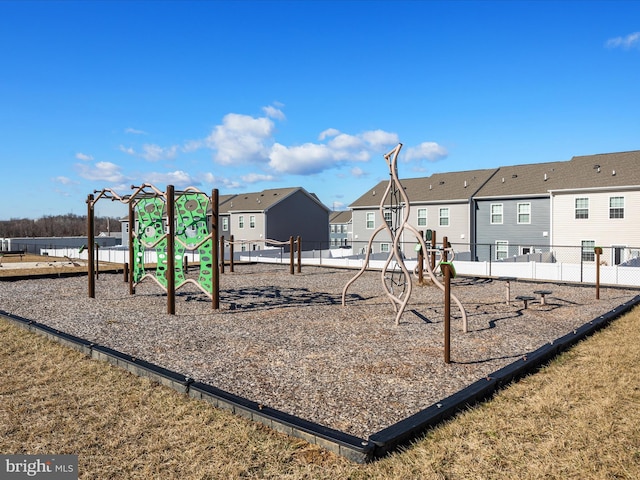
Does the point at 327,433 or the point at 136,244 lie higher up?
the point at 136,244

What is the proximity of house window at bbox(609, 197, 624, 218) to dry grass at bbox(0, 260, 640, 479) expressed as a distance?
68.5 feet

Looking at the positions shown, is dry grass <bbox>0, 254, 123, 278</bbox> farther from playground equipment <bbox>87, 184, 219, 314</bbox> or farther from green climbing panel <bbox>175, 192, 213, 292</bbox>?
green climbing panel <bbox>175, 192, 213, 292</bbox>

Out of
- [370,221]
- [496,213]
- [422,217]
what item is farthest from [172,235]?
[370,221]

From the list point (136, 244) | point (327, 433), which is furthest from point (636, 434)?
point (136, 244)

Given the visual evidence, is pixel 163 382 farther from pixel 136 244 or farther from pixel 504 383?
pixel 136 244

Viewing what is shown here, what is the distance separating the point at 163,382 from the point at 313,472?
2723 millimetres

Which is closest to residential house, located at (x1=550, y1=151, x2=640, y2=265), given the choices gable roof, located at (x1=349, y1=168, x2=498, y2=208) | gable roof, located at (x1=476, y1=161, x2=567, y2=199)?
gable roof, located at (x1=476, y1=161, x2=567, y2=199)

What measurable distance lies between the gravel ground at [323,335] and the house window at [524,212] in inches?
518

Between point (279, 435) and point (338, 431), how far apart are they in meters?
0.56

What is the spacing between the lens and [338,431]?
13.1ft

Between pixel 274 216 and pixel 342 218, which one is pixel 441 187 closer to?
pixel 274 216

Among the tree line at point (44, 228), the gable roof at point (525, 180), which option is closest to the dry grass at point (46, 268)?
the gable roof at point (525, 180)

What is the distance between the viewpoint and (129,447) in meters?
3.86

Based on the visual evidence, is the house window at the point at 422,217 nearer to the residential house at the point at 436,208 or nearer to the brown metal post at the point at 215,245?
the residential house at the point at 436,208
